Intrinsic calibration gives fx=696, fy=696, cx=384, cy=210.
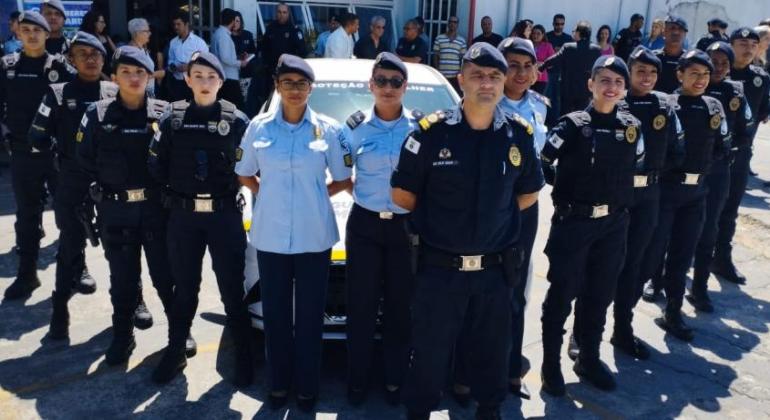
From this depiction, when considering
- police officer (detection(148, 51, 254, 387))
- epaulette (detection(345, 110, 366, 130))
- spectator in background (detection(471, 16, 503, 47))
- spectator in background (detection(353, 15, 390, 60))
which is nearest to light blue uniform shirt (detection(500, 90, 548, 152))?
epaulette (detection(345, 110, 366, 130))

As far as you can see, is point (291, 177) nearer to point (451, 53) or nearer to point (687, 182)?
point (687, 182)

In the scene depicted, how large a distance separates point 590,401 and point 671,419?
0.45 meters

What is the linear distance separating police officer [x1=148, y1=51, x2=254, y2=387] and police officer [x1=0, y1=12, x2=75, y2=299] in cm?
175

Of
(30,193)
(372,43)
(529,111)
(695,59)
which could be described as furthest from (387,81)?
(372,43)

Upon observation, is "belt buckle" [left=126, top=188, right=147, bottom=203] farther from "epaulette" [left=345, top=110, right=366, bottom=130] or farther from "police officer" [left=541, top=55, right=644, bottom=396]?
"police officer" [left=541, top=55, right=644, bottom=396]

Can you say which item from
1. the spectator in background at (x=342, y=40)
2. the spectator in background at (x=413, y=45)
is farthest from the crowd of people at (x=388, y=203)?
the spectator in background at (x=413, y=45)

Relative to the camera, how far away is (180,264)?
3977 millimetres

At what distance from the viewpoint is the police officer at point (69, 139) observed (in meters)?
4.50

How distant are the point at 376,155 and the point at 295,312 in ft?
3.19

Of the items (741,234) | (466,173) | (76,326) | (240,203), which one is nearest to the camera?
(466,173)

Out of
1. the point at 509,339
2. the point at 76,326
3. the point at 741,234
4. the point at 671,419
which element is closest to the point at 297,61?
the point at 509,339

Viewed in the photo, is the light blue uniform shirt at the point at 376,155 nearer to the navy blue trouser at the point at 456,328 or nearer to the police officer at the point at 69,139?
the navy blue trouser at the point at 456,328

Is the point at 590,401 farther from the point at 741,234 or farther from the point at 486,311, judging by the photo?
the point at 741,234

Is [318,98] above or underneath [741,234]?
above
